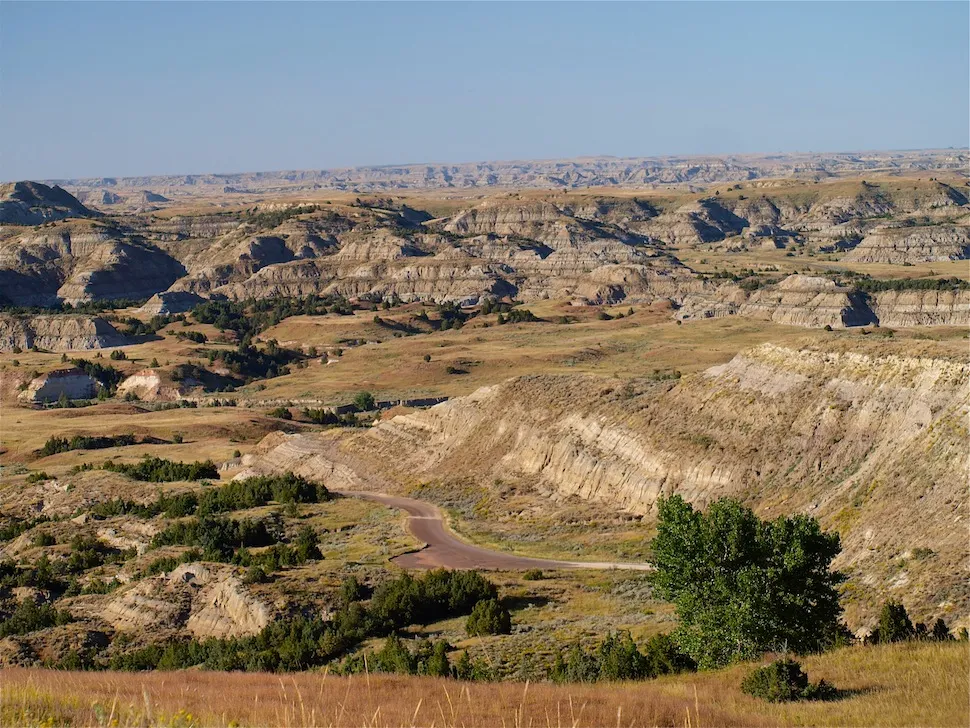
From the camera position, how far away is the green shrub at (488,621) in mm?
39812

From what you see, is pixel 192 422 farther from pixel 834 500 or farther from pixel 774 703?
pixel 774 703

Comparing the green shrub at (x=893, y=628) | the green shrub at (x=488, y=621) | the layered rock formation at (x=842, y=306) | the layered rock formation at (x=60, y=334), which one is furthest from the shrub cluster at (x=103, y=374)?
the green shrub at (x=893, y=628)

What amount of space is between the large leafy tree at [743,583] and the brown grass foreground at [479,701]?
445 cm

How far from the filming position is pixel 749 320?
159 metres

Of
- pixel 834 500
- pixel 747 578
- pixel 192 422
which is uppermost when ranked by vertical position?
pixel 747 578

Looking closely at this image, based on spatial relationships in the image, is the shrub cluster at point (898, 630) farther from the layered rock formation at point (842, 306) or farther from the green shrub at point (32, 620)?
the layered rock formation at point (842, 306)

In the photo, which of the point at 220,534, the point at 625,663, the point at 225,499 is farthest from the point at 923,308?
the point at 625,663

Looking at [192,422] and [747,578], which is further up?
[747,578]

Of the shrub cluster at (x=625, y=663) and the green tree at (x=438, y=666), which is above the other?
the shrub cluster at (x=625, y=663)

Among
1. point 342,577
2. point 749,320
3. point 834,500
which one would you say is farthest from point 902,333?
point 342,577

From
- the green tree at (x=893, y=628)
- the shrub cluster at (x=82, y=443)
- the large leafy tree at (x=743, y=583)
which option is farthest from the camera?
the shrub cluster at (x=82, y=443)

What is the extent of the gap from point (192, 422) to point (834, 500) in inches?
2897

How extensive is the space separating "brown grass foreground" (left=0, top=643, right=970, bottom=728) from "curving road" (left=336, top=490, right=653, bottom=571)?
86.3ft

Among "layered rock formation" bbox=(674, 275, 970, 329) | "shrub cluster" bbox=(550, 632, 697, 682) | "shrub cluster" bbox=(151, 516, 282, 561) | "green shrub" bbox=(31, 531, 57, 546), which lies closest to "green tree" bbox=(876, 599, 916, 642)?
"shrub cluster" bbox=(550, 632, 697, 682)
